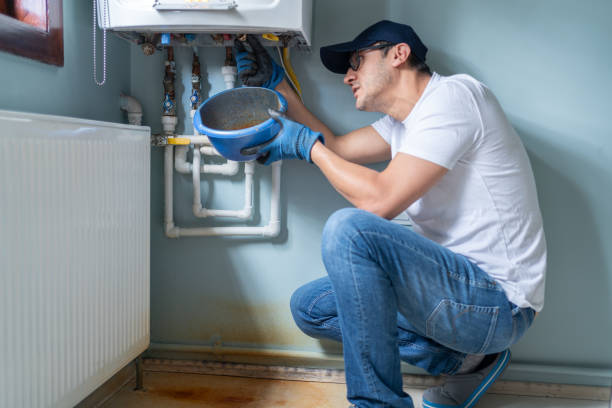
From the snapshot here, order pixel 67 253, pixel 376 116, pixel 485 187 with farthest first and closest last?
pixel 376 116 → pixel 485 187 → pixel 67 253

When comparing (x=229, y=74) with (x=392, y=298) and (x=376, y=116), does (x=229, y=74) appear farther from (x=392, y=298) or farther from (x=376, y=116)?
(x=392, y=298)

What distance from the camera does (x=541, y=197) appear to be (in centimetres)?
152

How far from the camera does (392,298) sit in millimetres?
1138

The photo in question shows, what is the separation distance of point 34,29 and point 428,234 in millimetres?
1098

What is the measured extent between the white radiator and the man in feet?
1.31

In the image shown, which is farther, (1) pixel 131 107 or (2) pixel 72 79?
(1) pixel 131 107

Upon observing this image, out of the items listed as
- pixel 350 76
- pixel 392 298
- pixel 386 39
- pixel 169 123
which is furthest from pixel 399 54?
pixel 169 123

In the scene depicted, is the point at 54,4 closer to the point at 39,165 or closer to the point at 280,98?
the point at 39,165

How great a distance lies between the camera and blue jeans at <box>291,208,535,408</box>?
1107 millimetres

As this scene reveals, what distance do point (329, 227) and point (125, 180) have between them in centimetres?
55

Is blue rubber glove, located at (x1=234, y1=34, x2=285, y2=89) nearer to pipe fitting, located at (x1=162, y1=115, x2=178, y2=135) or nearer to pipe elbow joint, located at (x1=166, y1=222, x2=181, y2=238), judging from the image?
pipe fitting, located at (x1=162, y1=115, x2=178, y2=135)

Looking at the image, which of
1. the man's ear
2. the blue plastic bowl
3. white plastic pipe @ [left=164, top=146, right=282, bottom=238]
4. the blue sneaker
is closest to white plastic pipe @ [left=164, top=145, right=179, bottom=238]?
white plastic pipe @ [left=164, top=146, right=282, bottom=238]

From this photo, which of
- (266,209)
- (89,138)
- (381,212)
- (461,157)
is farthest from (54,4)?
(461,157)

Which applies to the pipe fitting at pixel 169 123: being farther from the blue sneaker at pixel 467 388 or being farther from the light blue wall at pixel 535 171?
the blue sneaker at pixel 467 388
